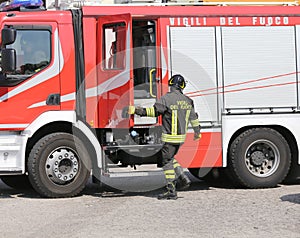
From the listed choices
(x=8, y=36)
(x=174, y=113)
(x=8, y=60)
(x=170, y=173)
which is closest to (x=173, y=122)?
(x=174, y=113)

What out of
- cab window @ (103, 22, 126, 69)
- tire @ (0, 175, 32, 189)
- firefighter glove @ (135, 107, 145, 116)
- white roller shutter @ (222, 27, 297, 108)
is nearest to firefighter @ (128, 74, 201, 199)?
firefighter glove @ (135, 107, 145, 116)

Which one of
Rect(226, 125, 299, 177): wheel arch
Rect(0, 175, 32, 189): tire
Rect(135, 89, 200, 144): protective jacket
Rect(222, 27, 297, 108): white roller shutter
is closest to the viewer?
Rect(135, 89, 200, 144): protective jacket

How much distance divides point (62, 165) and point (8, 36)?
208 centimetres

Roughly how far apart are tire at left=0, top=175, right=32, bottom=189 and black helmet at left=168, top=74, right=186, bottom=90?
3.19 m

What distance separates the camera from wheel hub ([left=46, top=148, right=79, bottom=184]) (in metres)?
9.84

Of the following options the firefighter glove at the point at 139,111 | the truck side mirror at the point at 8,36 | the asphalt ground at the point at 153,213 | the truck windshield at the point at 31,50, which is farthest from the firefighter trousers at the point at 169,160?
the truck side mirror at the point at 8,36

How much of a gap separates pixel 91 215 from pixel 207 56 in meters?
3.28

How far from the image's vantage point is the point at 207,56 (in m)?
10.3

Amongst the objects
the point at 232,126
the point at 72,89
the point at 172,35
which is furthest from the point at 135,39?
the point at 232,126

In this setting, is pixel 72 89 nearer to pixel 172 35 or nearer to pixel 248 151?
pixel 172 35

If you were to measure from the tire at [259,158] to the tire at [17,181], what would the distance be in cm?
346

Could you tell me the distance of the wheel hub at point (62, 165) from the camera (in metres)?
9.84

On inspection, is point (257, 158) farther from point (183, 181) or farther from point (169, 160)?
point (169, 160)

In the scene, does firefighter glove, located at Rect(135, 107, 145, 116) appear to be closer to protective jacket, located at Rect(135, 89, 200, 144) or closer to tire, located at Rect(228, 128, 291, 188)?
protective jacket, located at Rect(135, 89, 200, 144)
